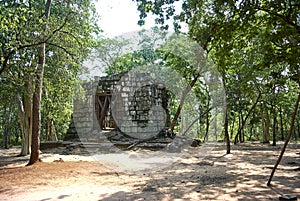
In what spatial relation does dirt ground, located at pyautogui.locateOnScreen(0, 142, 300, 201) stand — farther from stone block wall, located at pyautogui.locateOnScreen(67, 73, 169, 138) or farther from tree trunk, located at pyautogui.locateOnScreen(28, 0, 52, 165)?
stone block wall, located at pyautogui.locateOnScreen(67, 73, 169, 138)

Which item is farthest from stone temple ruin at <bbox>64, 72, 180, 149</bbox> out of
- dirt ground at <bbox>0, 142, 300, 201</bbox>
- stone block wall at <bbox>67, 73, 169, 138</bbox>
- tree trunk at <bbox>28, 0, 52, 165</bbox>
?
dirt ground at <bbox>0, 142, 300, 201</bbox>

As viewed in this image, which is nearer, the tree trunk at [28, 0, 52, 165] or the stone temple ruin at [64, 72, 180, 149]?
the tree trunk at [28, 0, 52, 165]

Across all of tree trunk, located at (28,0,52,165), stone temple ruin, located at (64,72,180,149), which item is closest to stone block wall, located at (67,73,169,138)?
stone temple ruin, located at (64,72,180,149)

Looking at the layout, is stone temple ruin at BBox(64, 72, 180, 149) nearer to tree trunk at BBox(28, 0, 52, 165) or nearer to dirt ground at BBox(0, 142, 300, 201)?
tree trunk at BBox(28, 0, 52, 165)

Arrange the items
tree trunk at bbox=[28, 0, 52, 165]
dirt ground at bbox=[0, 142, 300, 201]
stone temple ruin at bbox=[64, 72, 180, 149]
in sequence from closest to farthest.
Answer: dirt ground at bbox=[0, 142, 300, 201], tree trunk at bbox=[28, 0, 52, 165], stone temple ruin at bbox=[64, 72, 180, 149]

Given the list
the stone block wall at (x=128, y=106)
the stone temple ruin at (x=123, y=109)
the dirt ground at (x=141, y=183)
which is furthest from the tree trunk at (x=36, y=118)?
the stone block wall at (x=128, y=106)

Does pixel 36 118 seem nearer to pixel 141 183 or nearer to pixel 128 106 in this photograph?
pixel 141 183

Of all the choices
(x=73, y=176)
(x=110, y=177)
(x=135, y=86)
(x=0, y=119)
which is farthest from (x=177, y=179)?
(x=0, y=119)

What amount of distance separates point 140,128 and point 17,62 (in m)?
7.64

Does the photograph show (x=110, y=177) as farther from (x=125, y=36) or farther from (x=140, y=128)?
(x=125, y=36)

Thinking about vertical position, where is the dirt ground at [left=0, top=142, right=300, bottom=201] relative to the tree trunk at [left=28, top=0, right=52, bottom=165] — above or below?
below

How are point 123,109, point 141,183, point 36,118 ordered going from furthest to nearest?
point 123,109, point 36,118, point 141,183

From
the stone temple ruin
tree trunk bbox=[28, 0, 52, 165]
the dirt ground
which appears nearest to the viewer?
the dirt ground

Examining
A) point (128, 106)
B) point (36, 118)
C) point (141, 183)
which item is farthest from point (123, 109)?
Result: point (141, 183)
